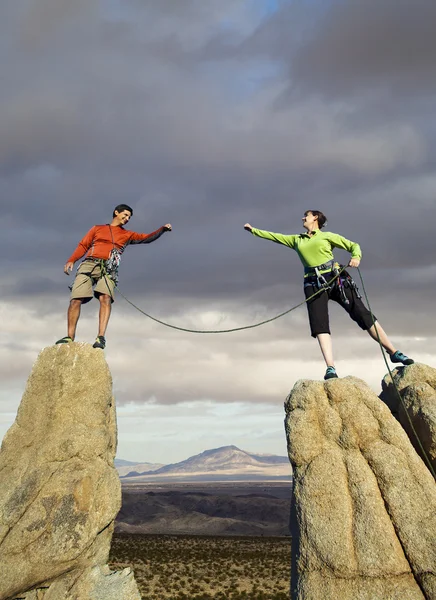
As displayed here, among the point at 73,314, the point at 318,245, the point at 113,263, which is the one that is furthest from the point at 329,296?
the point at 73,314

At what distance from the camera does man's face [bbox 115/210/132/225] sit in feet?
47.3

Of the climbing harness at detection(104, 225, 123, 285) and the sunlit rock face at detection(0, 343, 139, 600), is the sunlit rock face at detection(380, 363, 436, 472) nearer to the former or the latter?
the sunlit rock face at detection(0, 343, 139, 600)

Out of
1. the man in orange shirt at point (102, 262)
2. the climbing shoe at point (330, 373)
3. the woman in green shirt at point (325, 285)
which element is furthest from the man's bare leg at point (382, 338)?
the man in orange shirt at point (102, 262)

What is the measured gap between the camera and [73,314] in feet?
46.0

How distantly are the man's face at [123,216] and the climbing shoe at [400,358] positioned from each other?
272 inches

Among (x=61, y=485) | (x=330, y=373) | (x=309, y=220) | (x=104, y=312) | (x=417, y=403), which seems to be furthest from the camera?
(x=104, y=312)

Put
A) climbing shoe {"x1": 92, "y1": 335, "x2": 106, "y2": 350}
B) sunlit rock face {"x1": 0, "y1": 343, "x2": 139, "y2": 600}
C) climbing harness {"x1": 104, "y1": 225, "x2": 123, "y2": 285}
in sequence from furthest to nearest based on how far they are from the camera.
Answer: climbing harness {"x1": 104, "y1": 225, "x2": 123, "y2": 285} → climbing shoe {"x1": 92, "y1": 335, "x2": 106, "y2": 350} → sunlit rock face {"x1": 0, "y1": 343, "x2": 139, "y2": 600}

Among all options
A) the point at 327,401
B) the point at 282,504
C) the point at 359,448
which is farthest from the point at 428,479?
the point at 282,504

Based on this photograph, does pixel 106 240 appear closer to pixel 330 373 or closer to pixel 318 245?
pixel 318 245

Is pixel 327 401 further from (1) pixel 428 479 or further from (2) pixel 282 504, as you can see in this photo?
(2) pixel 282 504

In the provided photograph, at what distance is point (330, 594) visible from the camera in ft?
32.0

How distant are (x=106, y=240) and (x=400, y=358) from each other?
7204 mm

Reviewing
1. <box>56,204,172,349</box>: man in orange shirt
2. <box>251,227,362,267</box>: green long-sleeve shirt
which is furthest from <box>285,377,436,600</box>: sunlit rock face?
<box>56,204,172,349</box>: man in orange shirt

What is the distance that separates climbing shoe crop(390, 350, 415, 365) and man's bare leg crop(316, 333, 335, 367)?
54.2 inches
